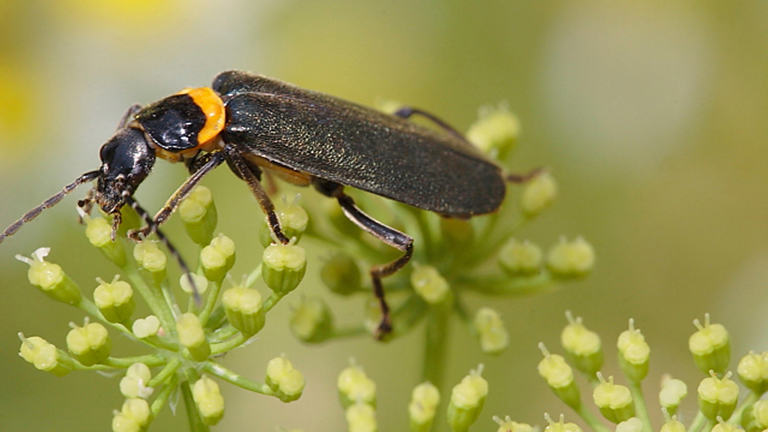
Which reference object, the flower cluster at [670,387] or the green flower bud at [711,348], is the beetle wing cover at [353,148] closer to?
the flower cluster at [670,387]

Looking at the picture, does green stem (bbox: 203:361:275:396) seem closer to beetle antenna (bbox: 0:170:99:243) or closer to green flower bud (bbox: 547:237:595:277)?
beetle antenna (bbox: 0:170:99:243)

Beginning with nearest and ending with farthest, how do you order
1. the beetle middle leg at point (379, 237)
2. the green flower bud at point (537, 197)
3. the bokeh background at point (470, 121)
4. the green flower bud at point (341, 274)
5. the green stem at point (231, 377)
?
the green stem at point (231, 377) < the beetle middle leg at point (379, 237) < the green flower bud at point (341, 274) < the green flower bud at point (537, 197) < the bokeh background at point (470, 121)

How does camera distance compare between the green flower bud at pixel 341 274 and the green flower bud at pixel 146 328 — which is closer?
the green flower bud at pixel 146 328

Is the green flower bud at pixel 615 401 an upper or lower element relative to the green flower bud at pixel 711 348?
lower

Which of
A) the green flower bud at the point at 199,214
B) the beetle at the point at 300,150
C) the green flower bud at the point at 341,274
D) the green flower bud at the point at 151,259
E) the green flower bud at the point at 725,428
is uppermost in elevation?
the beetle at the point at 300,150

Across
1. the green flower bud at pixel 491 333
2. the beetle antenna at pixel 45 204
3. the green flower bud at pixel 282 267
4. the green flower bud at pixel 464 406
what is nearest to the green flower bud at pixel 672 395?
the green flower bud at pixel 464 406

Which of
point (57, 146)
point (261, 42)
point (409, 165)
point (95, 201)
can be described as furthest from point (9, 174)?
point (409, 165)

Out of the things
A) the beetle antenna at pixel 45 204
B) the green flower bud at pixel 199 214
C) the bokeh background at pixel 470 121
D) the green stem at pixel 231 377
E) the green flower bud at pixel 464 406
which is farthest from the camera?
the bokeh background at pixel 470 121

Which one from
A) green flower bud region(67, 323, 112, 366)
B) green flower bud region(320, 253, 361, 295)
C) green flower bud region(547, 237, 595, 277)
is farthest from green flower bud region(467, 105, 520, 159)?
green flower bud region(67, 323, 112, 366)
